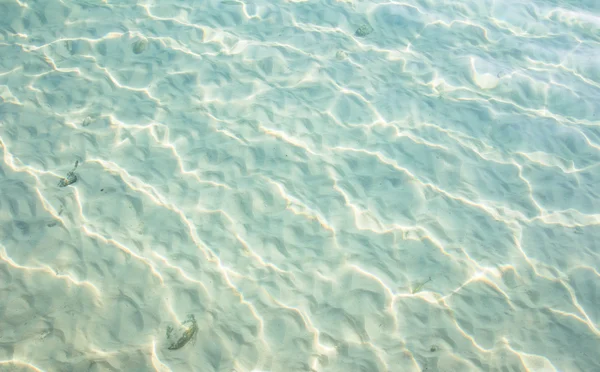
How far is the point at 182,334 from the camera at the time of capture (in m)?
2.92

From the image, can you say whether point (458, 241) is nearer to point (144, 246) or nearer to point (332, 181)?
point (332, 181)

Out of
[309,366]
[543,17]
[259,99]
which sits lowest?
[309,366]

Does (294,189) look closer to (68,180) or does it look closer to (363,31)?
(68,180)

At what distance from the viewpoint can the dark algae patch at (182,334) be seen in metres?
2.89

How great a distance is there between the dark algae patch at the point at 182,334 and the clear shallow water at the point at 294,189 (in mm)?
17

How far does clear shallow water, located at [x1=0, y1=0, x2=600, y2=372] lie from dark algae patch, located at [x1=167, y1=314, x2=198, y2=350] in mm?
17

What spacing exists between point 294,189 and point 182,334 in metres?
1.68

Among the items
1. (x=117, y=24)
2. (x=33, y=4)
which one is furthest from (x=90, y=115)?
(x=33, y=4)

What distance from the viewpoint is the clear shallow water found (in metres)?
3.03

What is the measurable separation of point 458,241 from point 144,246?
2.83 meters

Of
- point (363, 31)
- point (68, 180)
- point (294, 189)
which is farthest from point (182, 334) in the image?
point (363, 31)

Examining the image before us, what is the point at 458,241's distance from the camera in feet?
12.1

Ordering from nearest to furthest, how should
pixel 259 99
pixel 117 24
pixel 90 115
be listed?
pixel 90 115
pixel 259 99
pixel 117 24

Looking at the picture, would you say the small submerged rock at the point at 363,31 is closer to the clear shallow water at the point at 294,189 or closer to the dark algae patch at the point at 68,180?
the clear shallow water at the point at 294,189
